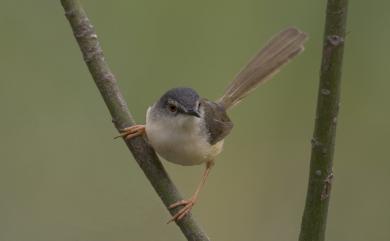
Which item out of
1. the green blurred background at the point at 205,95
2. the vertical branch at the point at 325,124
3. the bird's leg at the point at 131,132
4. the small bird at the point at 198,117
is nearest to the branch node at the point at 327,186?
the vertical branch at the point at 325,124

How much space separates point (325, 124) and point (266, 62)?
59.8 inches

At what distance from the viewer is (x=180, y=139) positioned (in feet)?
9.20

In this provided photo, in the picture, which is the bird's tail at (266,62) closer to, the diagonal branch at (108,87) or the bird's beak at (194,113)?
the bird's beak at (194,113)

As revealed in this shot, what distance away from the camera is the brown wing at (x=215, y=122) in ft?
10.0

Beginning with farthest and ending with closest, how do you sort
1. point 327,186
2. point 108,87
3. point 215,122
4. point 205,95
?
1. point 205,95
2. point 215,122
3. point 108,87
4. point 327,186

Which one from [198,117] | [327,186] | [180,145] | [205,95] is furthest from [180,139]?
[205,95]

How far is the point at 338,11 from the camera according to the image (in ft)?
5.17

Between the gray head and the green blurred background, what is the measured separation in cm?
127

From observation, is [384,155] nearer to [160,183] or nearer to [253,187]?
[253,187]

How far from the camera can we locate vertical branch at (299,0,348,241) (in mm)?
1588

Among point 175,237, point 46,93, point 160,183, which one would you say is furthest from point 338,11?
point 46,93

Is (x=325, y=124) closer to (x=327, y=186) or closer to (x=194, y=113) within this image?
(x=327, y=186)

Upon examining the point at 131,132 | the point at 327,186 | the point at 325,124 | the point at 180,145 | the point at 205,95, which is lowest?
the point at 327,186

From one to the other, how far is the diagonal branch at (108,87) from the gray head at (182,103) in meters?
0.67
